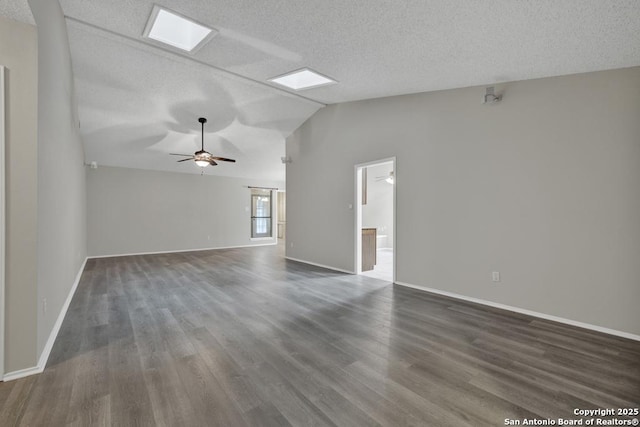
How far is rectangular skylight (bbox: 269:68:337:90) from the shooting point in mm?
4168

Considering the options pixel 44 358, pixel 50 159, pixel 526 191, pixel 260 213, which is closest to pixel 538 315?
pixel 526 191

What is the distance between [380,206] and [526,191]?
602cm

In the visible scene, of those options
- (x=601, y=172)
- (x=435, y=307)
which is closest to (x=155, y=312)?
(x=435, y=307)

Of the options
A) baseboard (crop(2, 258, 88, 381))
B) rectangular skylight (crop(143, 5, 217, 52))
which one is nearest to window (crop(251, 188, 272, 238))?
Result: rectangular skylight (crop(143, 5, 217, 52))

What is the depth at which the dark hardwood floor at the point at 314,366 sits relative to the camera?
1.70m

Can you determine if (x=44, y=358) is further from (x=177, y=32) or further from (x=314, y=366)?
(x=177, y=32)

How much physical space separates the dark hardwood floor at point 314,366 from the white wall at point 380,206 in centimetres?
545

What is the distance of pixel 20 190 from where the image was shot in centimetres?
201

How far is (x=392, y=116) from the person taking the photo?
4773mm

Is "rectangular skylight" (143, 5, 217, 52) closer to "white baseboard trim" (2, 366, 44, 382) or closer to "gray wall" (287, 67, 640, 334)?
"gray wall" (287, 67, 640, 334)

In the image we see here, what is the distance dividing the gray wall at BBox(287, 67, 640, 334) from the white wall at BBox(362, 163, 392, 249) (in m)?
4.11

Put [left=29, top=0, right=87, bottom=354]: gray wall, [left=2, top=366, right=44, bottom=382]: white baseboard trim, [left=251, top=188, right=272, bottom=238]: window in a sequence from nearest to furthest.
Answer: [left=2, top=366, right=44, bottom=382]: white baseboard trim < [left=29, top=0, right=87, bottom=354]: gray wall < [left=251, top=188, right=272, bottom=238]: window

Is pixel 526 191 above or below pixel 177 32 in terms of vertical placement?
below

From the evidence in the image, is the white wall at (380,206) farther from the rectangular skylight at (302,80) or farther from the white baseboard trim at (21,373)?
the white baseboard trim at (21,373)
